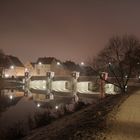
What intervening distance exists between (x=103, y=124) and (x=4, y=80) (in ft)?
248

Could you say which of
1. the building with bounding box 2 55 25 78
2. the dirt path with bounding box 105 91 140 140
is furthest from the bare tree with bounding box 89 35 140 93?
the building with bounding box 2 55 25 78

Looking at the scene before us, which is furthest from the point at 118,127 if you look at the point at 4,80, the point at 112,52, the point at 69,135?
the point at 4,80

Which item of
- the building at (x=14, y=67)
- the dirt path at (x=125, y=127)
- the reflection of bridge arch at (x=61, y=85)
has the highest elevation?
the building at (x=14, y=67)

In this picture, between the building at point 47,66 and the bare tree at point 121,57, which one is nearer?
the bare tree at point 121,57

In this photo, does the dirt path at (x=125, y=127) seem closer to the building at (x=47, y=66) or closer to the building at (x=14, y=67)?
the building at (x=14, y=67)

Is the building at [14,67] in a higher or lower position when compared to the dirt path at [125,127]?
higher

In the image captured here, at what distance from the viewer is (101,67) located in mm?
54438

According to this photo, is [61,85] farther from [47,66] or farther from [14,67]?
[47,66]

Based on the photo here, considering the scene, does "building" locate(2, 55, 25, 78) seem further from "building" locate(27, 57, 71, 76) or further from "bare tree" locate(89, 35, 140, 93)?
"bare tree" locate(89, 35, 140, 93)

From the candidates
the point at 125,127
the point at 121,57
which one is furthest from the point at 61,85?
the point at 125,127

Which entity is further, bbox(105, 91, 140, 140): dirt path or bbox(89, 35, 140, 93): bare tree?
bbox(89, 35, 140, 93): bare tree

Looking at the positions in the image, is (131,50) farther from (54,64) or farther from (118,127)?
(54,64)

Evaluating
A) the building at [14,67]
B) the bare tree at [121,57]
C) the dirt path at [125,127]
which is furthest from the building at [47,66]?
the dirt path at [125,127]

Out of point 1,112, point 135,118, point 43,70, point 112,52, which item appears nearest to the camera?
point 135,118
